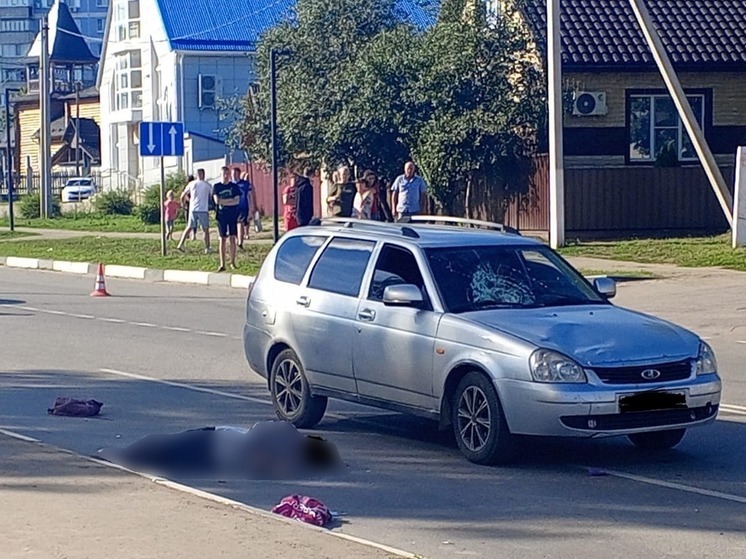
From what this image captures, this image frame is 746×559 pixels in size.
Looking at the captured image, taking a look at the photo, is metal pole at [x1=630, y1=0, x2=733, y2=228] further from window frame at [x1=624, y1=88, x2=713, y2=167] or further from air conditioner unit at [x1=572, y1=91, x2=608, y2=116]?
window frame at [x1=624, y1=88, x2=713, y2=167]

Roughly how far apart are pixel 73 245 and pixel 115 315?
15341 mm

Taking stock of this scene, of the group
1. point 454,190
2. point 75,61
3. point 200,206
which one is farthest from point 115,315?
point 75,61

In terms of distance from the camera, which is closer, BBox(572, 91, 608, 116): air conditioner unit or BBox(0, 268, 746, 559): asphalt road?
BBox(0, 268, 746, 559): asphalt road

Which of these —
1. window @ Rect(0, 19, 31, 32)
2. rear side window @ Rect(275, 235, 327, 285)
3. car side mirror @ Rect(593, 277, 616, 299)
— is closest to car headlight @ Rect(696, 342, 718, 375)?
car side mirror @ Rect(593, 277, 616, 299)

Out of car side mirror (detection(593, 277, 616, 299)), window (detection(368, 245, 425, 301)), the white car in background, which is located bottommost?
car side mirror (detection(593, 277, 616, 299))

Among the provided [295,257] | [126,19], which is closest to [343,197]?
[295,257]

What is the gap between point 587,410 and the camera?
839 centimetres

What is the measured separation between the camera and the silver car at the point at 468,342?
848 cm

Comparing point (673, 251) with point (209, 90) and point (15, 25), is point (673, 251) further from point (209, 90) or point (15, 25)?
point (15, 25)

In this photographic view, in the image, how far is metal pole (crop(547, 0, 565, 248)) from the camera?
25.3 m

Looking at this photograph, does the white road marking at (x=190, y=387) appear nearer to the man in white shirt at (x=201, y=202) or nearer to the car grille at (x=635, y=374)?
the car grille at (x=635, y=374)

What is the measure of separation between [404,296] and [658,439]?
193 centimetres

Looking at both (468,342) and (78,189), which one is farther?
(78,189)

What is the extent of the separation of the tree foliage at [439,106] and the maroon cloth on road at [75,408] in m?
18.4
